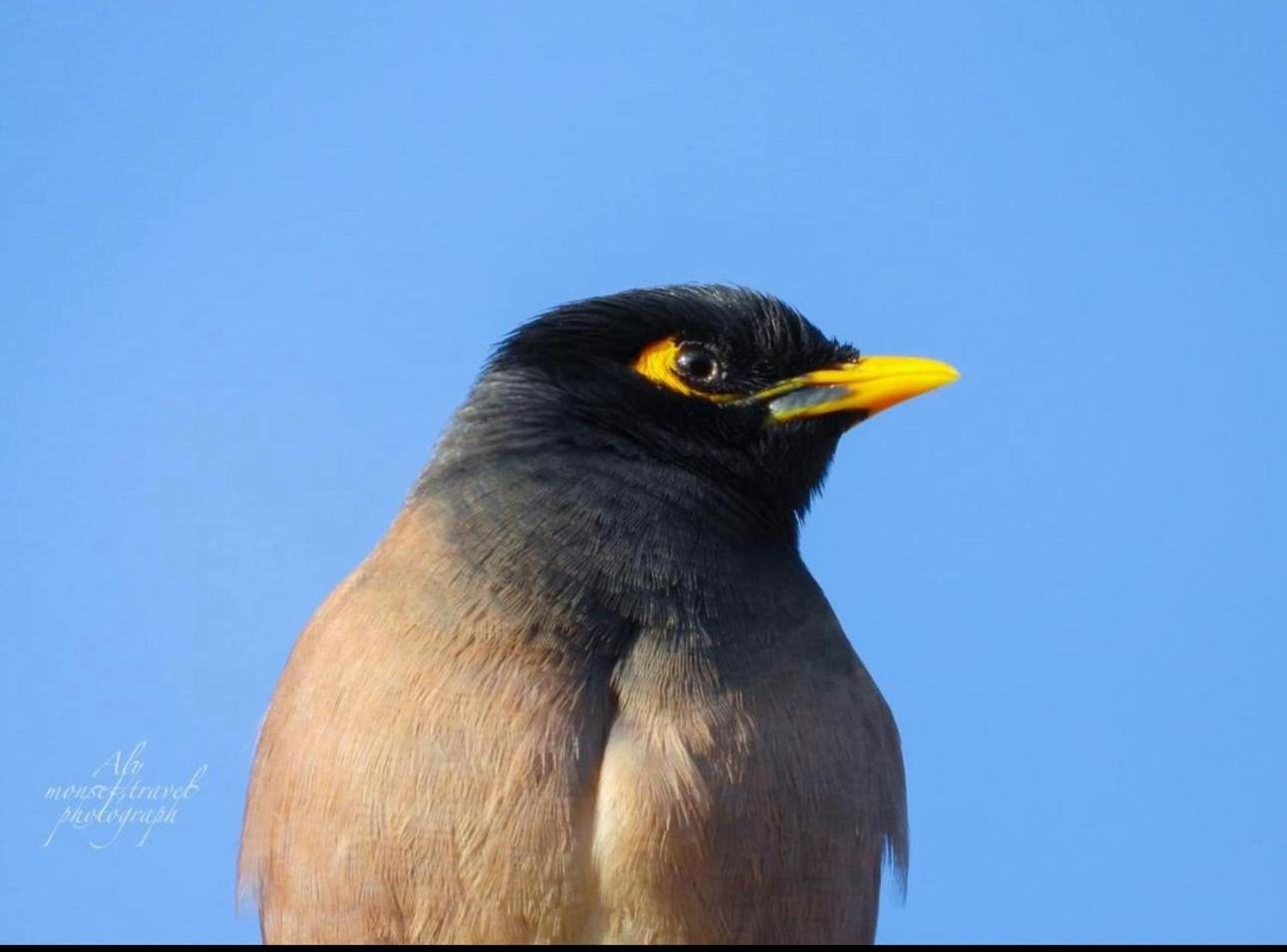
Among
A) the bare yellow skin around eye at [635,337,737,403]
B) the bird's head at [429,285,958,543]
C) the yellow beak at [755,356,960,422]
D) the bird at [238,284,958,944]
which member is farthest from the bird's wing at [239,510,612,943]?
the yellow beak at [755,356,960,422]

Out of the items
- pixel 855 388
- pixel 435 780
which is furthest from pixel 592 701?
pixel 855 388

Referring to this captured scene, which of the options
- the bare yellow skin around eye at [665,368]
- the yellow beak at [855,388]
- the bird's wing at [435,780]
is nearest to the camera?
the bird's wing at [435,780]

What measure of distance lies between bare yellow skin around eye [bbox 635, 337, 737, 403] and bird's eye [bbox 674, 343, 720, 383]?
0.07 feet

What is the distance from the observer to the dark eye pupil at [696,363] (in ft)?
17.6

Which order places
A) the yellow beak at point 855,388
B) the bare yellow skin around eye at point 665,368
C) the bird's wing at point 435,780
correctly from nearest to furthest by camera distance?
the bird's wing at point 435,780 < the bare yellow skin around eye at point 665,368 < the yellow beak at point 855,388

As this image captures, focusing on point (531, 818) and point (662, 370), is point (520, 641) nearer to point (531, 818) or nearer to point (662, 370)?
point (531, 818)

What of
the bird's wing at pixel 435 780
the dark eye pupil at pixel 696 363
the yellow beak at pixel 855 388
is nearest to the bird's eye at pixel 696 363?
the dark eye pupil at pixel 696 363

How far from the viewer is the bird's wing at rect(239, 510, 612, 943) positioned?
4.11 metres

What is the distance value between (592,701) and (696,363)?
1456 millimetres

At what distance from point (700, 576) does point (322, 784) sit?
1244 millimetres

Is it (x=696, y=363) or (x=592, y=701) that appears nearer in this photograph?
(x=592, y=701)

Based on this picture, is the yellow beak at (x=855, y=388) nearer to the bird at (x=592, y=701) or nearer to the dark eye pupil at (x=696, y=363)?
the bird at (x=592, y=701)

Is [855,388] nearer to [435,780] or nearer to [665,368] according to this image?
[665,368]

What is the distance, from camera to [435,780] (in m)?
4.16
